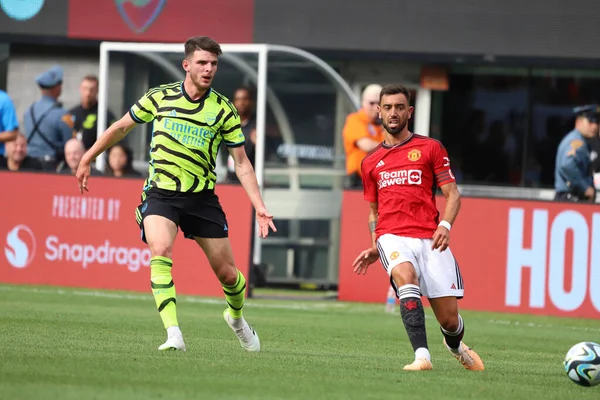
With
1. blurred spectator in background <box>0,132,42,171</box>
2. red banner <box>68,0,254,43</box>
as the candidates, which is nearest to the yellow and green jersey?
blurred spectator in background <box>0,132,42,171</box>

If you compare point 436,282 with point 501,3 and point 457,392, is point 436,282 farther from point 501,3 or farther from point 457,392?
point 501,3

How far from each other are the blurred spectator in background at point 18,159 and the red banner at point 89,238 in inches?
25.6

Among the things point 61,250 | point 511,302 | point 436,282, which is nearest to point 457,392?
point 436,282

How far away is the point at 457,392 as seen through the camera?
7969 millimetres

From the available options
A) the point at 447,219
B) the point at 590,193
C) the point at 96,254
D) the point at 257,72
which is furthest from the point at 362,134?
the point at 447,219

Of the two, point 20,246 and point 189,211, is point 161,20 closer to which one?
point 20,246

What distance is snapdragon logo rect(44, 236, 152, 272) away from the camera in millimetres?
17094

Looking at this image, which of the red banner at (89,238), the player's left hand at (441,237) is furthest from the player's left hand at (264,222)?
the red banner at (89,238)

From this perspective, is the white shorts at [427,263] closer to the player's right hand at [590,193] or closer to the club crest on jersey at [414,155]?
the club crest on jersey at [414,155]

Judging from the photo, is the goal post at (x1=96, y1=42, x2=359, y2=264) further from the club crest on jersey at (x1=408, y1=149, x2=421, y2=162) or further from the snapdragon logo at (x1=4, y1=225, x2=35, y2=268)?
the club crest on jersey at (x1=408, y1=149, x2=421, y2=162)

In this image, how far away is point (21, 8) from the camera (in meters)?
20.4

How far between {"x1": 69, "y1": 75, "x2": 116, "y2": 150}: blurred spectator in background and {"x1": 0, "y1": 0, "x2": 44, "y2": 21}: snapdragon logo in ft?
6.69

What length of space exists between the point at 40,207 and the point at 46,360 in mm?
9175

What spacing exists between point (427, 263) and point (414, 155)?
0.80 metres
